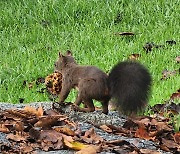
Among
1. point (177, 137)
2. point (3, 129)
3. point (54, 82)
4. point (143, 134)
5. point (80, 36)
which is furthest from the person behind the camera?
point (80, 36)

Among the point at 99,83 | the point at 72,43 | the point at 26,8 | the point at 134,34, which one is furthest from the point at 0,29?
the point at 99,83

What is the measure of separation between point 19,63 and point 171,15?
2.90 metres

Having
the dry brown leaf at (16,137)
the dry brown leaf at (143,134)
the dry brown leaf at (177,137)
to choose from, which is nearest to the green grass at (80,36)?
the dry brown leaf at (177,137)

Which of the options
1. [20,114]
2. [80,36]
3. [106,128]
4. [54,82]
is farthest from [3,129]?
[80,36]

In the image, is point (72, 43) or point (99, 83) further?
point (72, 43)

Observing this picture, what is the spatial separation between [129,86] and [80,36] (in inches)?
186

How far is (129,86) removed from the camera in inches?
176

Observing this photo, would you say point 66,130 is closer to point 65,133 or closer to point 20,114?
point 65,133

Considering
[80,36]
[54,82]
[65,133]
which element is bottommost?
[65,133]

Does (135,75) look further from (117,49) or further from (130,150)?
(117,49)

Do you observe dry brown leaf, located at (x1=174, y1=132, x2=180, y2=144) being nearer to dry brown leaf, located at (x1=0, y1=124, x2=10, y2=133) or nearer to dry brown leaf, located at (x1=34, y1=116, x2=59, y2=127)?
dry brown leaf, located at (x1=34, y1=116, x2=59, y2=127)

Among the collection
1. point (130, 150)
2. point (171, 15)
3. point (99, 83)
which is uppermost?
point (171, 15)

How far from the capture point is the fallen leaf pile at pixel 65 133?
3.63 metres

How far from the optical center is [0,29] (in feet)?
32.5
